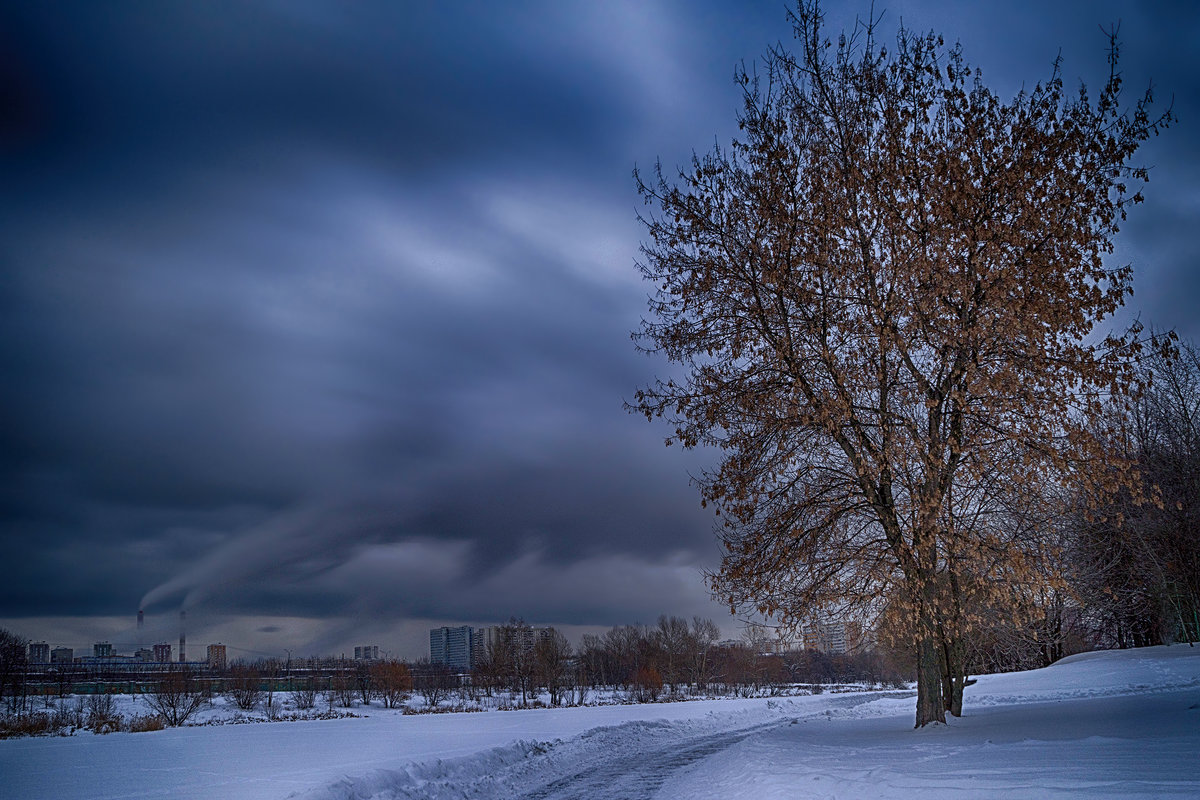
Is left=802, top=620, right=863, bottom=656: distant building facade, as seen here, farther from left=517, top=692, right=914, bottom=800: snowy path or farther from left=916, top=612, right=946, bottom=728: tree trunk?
left=517, top=692, right=914, bottom=800: snowy path

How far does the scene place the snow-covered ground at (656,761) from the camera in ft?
24.6

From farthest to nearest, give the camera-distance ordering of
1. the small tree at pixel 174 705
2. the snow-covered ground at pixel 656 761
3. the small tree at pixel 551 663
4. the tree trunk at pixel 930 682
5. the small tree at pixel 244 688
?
the small tree at pixel 551 663, the small tree at pixel 244 688, the small tree at pixel 174 705, the tree trunk at pixel 930 682, the snow-covered ground at pixel 656 761

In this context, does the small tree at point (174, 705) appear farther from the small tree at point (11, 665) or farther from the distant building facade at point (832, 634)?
the distant building facade at point (832, 634)

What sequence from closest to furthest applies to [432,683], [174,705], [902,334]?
1. [902,334]
2. [174,705]
3. [432,683]

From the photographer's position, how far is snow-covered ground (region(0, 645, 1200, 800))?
24.6 ft

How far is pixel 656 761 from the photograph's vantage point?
53.8 feet

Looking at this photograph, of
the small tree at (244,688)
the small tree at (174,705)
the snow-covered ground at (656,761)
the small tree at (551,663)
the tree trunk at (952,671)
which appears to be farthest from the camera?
the small tree at (551,663)

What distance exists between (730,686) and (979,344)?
96.5 metres

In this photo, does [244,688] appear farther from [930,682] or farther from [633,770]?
[930,682]

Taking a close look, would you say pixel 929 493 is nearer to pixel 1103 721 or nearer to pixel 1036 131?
pixel 1103 721

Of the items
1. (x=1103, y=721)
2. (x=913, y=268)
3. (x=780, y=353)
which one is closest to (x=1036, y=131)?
(x=913, y=268)

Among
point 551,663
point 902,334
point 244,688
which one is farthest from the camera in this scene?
point 551,663

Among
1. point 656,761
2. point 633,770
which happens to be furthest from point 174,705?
point 633,770

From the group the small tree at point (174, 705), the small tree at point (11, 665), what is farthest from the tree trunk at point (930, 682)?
the small tree at point (11, 665)
